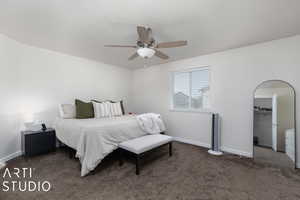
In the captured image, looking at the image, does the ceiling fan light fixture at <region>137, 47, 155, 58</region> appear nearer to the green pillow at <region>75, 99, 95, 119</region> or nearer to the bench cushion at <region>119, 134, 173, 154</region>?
the bench cushion at <region>119, 134, 173, 154</region>

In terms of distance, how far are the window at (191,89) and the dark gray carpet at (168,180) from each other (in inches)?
56.0

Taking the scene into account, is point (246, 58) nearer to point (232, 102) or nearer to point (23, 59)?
point (232, 102)

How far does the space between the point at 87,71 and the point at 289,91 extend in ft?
14.9

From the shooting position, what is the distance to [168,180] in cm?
200

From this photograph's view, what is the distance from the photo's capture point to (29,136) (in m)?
2.56

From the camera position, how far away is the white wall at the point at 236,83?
2.49 m

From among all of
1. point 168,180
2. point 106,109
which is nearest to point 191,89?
point 106,109

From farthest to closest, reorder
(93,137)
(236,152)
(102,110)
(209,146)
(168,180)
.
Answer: (102,110) → (209,146) → (236,152) → (93,137) → (168,180)

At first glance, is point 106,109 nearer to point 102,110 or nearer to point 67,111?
point 102,110

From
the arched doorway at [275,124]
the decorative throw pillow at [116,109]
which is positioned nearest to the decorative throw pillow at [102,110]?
the decorative throw pillow at [116,109]

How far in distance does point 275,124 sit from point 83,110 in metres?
3.96

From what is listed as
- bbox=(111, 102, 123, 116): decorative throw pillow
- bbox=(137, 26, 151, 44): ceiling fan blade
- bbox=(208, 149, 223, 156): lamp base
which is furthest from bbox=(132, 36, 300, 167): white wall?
bbox=(137, 26, 151, 44): ceiling fan blade

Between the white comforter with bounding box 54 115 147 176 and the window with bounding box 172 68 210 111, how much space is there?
177 centimetres

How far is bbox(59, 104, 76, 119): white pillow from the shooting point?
3.13 meters
